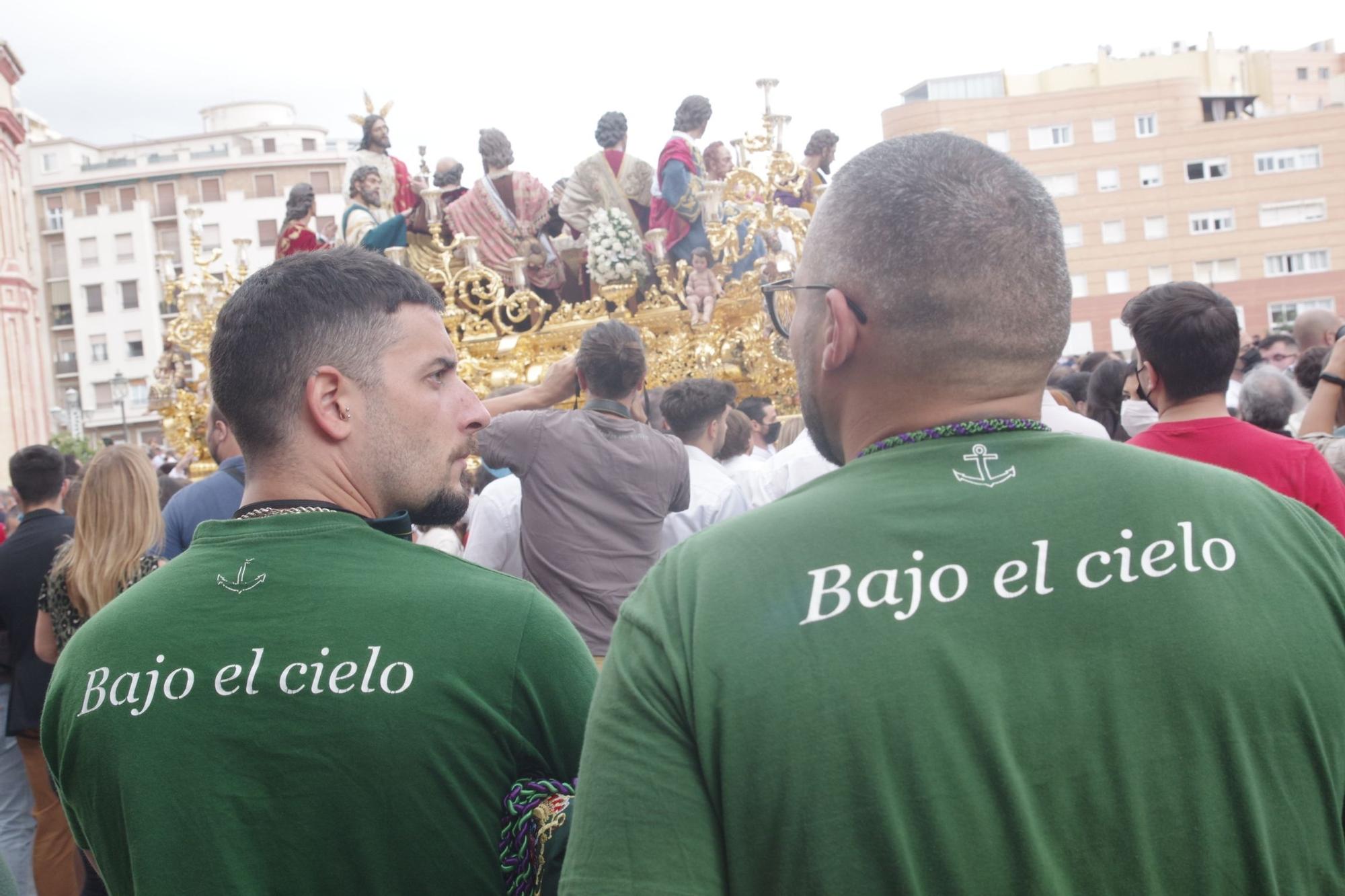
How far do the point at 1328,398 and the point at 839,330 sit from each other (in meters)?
3.57

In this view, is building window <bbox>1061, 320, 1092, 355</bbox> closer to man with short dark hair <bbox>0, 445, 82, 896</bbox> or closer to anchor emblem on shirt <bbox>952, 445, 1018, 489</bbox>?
man with short dark hair <bbox>0, 445, 82, 896</bbox>

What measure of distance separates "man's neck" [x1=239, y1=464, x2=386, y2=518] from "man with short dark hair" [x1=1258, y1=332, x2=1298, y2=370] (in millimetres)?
7462

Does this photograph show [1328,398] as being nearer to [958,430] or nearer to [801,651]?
[958,430]

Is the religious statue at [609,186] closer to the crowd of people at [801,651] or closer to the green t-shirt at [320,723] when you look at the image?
the crowd of people at [801,651]

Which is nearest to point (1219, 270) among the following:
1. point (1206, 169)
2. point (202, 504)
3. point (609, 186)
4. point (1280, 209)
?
point (1280, 209)

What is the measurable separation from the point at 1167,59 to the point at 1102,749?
64.5 m

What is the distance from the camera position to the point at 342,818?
180 centimetres

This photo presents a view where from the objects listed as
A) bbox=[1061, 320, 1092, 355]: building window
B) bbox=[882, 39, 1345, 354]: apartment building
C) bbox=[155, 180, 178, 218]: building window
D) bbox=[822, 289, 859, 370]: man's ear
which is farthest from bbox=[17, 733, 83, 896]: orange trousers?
bbox=[155, 180, 178, 218]: building window

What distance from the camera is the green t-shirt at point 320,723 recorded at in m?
1.80

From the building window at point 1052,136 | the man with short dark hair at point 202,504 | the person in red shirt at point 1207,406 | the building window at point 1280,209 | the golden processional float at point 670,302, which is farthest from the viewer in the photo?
the building window at point 1052,136

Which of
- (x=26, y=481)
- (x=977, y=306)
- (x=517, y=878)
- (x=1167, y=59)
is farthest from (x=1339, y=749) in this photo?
(x=1167, y=59)

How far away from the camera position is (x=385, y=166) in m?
12.8

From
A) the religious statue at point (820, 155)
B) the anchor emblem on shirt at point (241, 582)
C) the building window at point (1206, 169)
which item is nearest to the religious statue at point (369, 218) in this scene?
the religious statue at point (820, 155)

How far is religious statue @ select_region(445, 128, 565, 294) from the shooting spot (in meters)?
12.0
